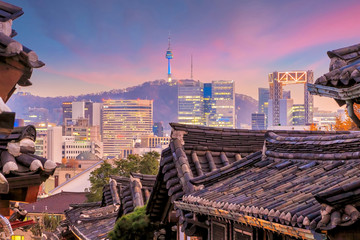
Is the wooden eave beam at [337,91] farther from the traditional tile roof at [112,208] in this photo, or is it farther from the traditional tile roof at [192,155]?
the traditional tile roof at [112,208]

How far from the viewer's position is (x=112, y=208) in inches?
949

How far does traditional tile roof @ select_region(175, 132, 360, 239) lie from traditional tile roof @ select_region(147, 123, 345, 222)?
64.1 inches

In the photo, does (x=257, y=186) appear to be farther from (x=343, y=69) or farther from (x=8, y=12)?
(x=8, y=12)

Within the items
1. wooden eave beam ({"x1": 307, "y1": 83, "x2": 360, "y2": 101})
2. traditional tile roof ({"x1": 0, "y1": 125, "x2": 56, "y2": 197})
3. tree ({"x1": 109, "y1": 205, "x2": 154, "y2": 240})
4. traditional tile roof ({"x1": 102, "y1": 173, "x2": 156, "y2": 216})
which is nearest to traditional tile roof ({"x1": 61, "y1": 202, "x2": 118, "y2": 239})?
traditional tile roof ({"x1": 102, "y1": 173, "x2": 156, "y2": 216})

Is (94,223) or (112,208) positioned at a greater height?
(112,208)

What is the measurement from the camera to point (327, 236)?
6211mm

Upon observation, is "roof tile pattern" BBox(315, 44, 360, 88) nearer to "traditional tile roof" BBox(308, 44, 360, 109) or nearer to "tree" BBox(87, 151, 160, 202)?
"traditional tile roof" BBox(308, 44, 360, 109)

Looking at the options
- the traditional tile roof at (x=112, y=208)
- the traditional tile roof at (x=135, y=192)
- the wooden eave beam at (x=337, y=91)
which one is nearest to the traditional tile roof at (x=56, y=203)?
the traditional tile roof at (x=112, y=208)

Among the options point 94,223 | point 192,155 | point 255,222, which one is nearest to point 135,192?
point 94,223

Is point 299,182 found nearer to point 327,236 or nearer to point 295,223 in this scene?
point 295,223

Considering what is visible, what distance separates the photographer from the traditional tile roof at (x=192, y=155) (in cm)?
1361

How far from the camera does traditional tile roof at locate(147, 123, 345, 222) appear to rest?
13.6 m

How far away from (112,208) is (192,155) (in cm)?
1044

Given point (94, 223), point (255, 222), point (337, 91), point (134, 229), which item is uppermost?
point (337, 91)
